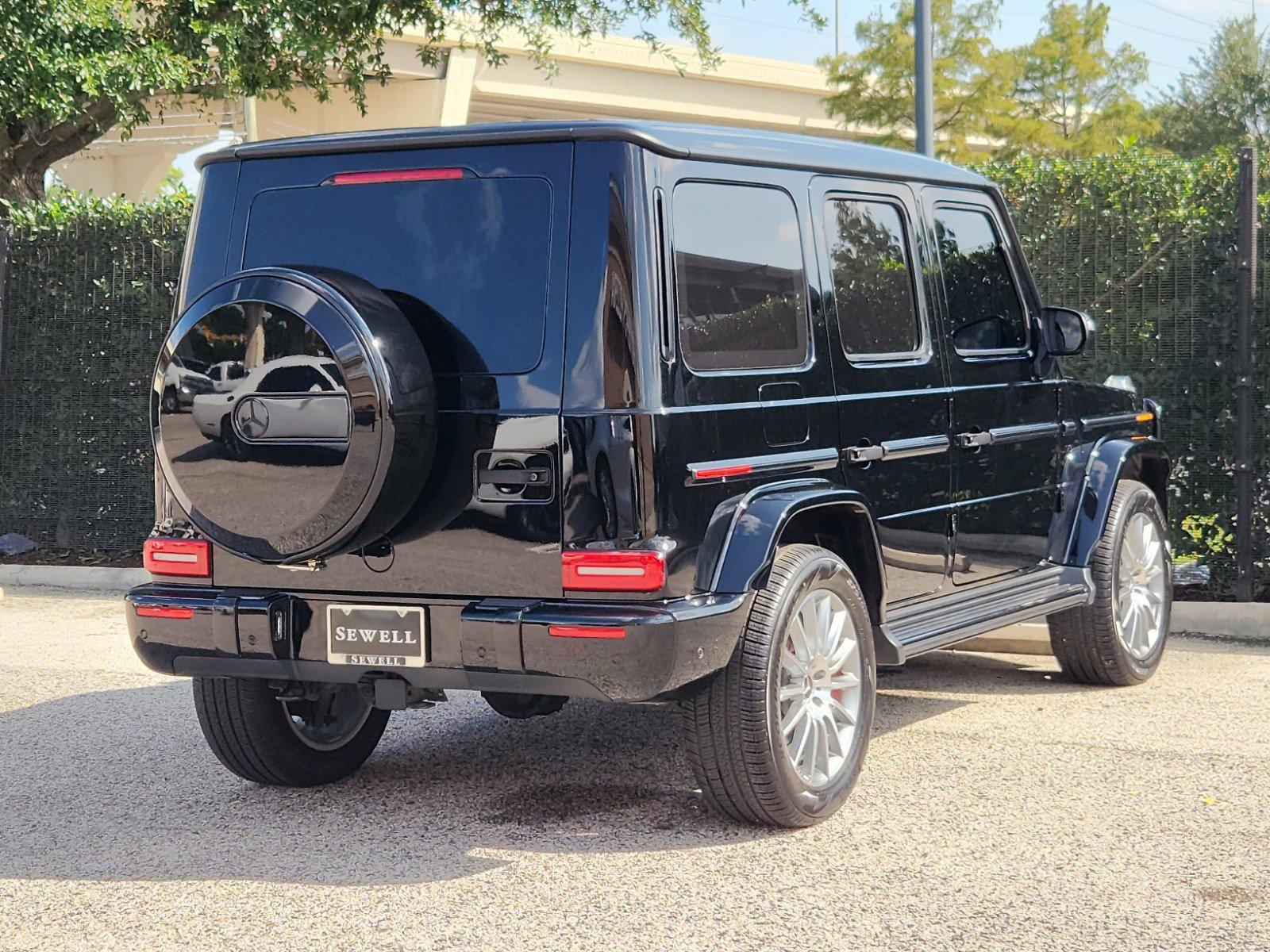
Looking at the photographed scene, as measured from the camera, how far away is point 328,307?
4535 millimetres

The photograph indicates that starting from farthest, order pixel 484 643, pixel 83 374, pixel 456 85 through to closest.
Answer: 1. pixel 456 85
2. pixel 83 374
3. pixel 484 643

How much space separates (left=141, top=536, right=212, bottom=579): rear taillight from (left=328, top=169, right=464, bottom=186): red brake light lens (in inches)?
46.7

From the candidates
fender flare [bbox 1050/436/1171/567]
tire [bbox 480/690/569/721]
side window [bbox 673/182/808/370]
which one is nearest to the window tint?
side window [bbox 673/182/808/370]

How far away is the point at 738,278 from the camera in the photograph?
16.7 feet

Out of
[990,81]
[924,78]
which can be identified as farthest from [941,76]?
[924,78]

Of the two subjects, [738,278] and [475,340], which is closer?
[475,340]

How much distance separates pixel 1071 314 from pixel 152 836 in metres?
4.02

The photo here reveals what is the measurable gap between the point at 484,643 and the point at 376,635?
36 cm

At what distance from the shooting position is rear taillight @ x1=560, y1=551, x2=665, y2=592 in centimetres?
455

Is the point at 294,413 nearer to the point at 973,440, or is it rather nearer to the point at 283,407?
the point at 283,407

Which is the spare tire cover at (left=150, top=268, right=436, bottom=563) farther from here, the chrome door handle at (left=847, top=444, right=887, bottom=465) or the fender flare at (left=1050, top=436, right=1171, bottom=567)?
the fender flare at (left=1050, top=436, right=1171, bottom=567)

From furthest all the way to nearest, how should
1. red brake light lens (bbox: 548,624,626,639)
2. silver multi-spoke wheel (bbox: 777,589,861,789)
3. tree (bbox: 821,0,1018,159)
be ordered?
tree (bbox: 821,0,1018,159), silver multi-spoke wheel (bbox: 777,589,861,789), red brake light lens (bbox: 548,624,626,639)

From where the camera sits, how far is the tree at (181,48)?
14.4 metres

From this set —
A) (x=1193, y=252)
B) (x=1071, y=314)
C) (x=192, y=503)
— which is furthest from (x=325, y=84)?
(x=192, y=503)
